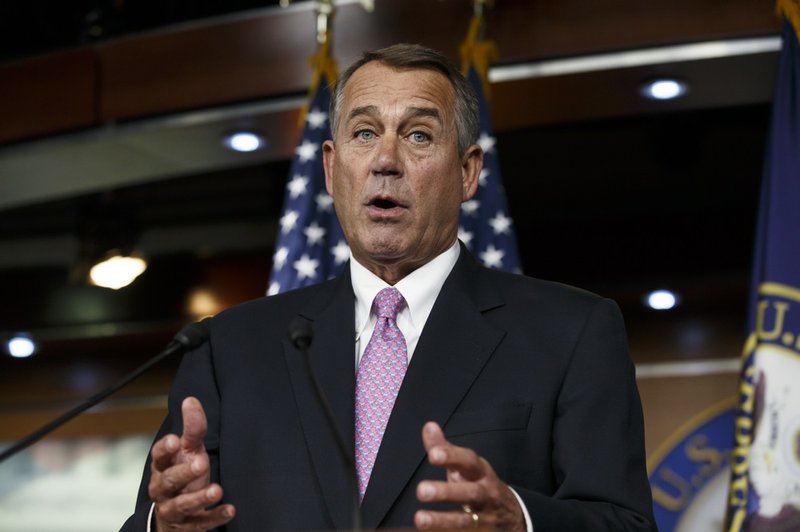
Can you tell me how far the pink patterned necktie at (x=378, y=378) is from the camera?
1992 millimetres

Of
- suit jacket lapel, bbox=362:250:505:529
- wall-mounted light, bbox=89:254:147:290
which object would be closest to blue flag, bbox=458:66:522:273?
suit jacket lapel, bbox=362:250:505:529

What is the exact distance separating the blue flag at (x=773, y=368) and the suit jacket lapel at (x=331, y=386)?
1.92m

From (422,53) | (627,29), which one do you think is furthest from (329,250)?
(422,53)

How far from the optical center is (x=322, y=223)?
13.6 ft

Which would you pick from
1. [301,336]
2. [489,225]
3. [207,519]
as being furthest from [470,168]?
[489,225]

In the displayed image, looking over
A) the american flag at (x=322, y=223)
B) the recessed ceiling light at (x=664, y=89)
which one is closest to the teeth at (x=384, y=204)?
the american flag at (x=322, y=223)

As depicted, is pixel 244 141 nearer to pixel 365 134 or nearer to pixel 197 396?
pixel 365 134

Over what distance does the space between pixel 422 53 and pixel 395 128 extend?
0.19 meters

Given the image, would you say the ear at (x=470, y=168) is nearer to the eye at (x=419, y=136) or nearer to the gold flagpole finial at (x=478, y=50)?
the eye at (x=419, y=136)

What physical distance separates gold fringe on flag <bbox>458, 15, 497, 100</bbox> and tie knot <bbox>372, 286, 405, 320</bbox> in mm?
2093

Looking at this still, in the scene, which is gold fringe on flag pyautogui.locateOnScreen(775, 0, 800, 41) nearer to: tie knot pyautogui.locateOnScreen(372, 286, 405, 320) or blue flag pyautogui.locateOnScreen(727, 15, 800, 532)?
blue flag pyautogui.locateOnScreen(727, 15, 800, 532)

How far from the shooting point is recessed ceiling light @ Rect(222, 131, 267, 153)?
5.07 meters

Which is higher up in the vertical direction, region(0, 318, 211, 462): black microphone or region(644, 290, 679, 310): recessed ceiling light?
region(644, 290, 679, 310): recessed ceiling light

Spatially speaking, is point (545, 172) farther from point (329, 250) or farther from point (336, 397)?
point (336, 397)
